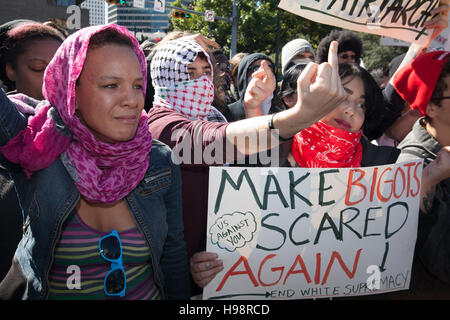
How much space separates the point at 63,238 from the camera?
57.4 inches

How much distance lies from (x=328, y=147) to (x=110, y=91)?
117cm

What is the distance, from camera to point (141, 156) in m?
1.59

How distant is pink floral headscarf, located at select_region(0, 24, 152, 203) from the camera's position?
1.39 metres

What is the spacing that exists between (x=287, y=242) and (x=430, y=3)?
1876 millimetres

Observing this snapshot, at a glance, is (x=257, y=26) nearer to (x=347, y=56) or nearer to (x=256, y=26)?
(x=256, y=26)

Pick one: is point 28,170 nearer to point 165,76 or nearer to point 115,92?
point 115,92

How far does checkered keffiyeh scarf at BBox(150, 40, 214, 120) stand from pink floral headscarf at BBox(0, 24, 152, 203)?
1.23ft

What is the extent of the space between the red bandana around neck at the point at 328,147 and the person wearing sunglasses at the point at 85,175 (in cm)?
90

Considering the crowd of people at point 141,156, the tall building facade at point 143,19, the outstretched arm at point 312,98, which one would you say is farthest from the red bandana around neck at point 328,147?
the tall building facade at point 143,19

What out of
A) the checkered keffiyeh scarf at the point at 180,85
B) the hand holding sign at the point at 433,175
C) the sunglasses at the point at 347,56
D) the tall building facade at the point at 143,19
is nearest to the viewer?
the hand holding sign at the point at 433,175

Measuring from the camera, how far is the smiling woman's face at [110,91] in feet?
4.69

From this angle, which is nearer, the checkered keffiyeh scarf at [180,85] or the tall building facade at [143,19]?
the checkered keffiyeh scarf at [180,85]

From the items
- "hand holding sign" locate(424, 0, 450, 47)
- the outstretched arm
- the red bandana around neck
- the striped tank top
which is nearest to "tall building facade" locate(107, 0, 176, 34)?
"hand holding sign" locate(424, 0, 450, 47)

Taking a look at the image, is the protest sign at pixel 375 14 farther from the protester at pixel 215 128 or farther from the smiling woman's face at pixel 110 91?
the smiling woman's face at pixel 110 91
